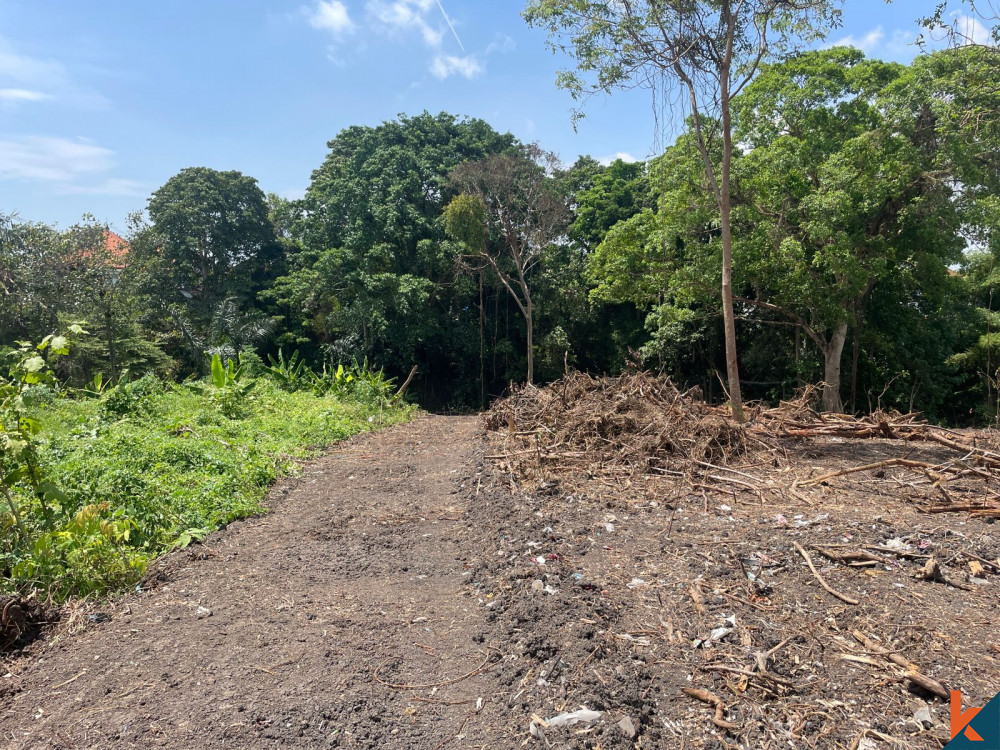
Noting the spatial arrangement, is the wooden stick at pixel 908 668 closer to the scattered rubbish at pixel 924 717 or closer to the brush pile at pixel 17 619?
the scattered rubbish at pixel 924 717

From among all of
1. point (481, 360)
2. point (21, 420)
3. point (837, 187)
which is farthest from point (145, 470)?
point (481, 360)

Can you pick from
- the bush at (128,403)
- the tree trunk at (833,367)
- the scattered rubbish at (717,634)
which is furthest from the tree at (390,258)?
the scattered rubbish at (717,634)

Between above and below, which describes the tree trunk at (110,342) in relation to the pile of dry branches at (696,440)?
above

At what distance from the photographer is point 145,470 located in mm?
6238

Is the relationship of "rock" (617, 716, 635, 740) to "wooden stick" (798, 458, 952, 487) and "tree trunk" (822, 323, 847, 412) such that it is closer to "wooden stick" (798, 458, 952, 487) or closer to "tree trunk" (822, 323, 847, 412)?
"wooden stick" (798, 458, 952, 487)

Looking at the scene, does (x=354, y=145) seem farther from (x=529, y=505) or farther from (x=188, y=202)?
(x=529, y=505)

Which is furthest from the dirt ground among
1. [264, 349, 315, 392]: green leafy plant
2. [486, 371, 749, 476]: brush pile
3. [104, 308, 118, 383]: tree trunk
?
[104, 308, 118, 383]: tree trunk

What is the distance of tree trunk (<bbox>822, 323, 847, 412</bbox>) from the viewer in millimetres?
13359

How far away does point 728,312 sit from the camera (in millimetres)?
8555

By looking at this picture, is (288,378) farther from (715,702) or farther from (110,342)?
(715,702)

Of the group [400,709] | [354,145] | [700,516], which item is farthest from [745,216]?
[354,145]

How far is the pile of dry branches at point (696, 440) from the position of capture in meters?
5.68

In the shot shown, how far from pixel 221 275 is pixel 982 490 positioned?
24.0 meters

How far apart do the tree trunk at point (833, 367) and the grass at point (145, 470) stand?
9765mm
